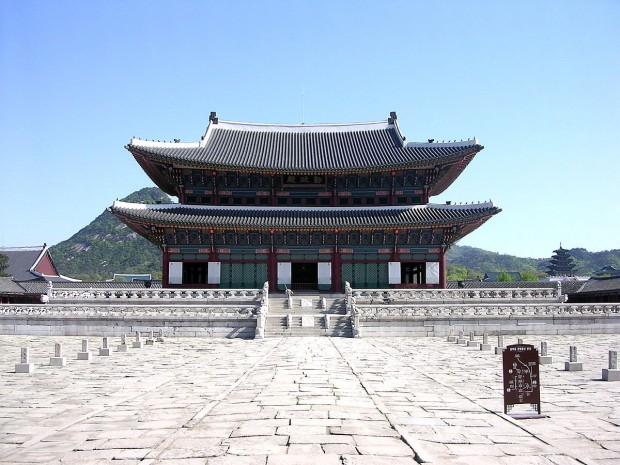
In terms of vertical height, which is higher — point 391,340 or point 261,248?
point 261,248

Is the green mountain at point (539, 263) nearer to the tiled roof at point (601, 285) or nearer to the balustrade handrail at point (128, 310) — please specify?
the tiled roof at point (601, 285)

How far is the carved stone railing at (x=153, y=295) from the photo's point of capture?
31219mm

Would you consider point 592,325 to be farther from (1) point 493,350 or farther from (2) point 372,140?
(2) point 372,140

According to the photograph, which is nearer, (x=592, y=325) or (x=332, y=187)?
→ (x=592, y=325)

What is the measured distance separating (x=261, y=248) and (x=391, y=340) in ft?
53.5

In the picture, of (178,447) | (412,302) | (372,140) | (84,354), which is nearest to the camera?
(178,447)

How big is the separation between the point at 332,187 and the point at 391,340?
60.2ft

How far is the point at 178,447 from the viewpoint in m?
7.12

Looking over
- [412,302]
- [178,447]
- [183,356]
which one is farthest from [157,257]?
[178,447]

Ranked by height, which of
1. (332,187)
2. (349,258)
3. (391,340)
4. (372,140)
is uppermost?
(372,140)

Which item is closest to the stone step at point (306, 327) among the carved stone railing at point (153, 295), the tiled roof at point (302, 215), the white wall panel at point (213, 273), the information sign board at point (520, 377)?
the carved stone railing at point (153, 295)

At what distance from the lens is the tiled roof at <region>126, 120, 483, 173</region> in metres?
38.1

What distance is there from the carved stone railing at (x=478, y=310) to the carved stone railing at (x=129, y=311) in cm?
589

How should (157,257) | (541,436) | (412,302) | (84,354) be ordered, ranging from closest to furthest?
(541,436), (84,354), (412,302), (157,257)
